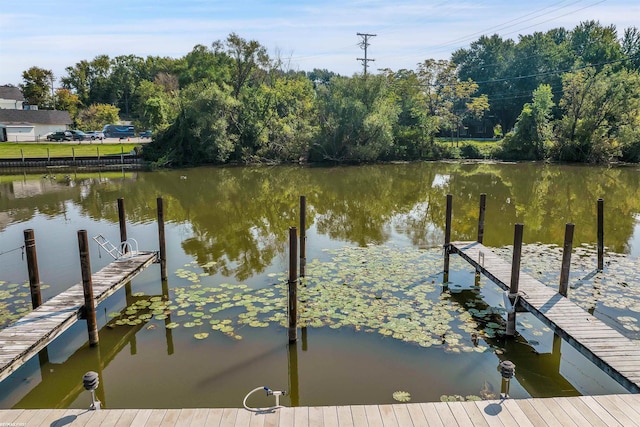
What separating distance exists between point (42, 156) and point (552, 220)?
43.9 metres

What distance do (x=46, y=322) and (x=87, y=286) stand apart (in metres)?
0.94

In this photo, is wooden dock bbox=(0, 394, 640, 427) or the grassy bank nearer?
wooden dock bbox=(0, 394, 640, 427)

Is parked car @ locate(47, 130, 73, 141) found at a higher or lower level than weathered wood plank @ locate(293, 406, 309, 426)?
higher

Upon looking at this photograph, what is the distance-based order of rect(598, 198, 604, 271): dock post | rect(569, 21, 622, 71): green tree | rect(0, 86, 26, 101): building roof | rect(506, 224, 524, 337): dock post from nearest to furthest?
rect(506, 224, 524, 337): dock post
rect(598, 198, 604, 271): dock post
rect(569, 21, 622, 71): green tree
rect(0, 86, 26, 101): building roof

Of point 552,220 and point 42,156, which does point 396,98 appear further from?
point 42,156

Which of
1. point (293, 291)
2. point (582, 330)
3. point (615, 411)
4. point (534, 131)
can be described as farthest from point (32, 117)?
point (615, 411)

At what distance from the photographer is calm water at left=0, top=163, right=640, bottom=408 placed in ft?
26.3

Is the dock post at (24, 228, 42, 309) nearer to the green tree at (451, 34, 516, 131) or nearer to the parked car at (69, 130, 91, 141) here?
the parked car at (69, 130, 91, 141)

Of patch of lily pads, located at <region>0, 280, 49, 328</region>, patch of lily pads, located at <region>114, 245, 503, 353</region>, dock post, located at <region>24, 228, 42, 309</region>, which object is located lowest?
patch of lily pads, located at <region>114, 245, 503, 353</region>

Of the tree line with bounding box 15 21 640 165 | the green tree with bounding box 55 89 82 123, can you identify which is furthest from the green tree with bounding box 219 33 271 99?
the green tree with bounding box 55 89 82 123

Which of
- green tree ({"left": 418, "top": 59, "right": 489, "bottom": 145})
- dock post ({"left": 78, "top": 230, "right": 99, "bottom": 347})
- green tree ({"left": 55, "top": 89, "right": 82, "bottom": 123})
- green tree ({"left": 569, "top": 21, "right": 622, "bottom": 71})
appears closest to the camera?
dock post ({"left": 78, "top": 230, "right": 99, "bottom": 347})

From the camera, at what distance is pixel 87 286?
8.84m

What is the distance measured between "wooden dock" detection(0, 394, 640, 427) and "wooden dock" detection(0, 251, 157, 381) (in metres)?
1.66

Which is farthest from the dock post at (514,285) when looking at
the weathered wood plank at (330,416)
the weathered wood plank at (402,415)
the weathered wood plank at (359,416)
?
the weathered wood plank at (330,416)
